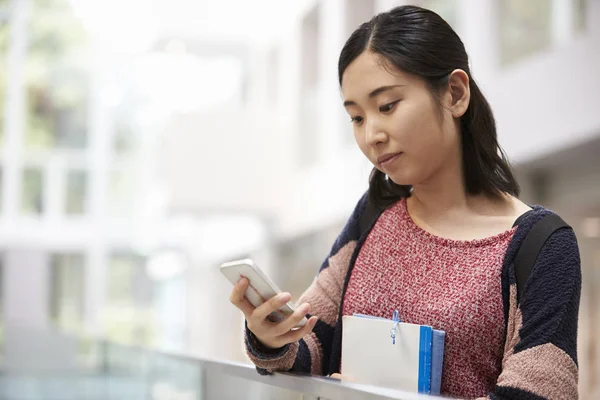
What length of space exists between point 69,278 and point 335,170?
31.6ft

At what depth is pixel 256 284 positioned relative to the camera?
1789 millimetres

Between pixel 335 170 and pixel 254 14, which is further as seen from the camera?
pixel 254 14

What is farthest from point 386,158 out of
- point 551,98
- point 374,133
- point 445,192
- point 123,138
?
point 123,138

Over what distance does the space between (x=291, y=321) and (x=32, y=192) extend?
748 inches

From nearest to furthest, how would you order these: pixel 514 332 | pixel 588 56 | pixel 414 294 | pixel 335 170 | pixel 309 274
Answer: pixel 514 332, pixel 414 294, pixel 588 56, pixel 335 170, pixel 309 274

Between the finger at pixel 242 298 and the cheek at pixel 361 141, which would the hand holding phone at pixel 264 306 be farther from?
the cheek at pixel 361 141

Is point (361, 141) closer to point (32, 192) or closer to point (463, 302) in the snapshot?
point (463, 302)

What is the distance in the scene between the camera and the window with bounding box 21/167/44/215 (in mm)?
19969

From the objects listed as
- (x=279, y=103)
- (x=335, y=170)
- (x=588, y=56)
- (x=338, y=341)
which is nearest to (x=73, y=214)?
(x=279, y=103)

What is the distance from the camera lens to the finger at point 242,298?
5.85ft

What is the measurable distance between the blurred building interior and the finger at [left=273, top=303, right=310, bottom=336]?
5884 mm

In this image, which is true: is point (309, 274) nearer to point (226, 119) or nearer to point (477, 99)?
point (226, 119)

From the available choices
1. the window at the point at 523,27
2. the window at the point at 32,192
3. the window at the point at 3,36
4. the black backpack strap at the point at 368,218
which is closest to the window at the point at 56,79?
the window at the point at 3,36

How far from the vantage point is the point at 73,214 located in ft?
66.2
